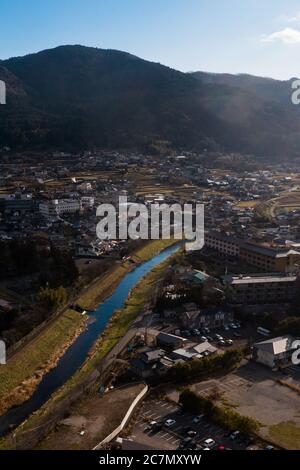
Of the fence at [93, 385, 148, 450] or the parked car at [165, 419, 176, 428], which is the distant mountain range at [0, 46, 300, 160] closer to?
the fence at [93, 385, 148, 450]

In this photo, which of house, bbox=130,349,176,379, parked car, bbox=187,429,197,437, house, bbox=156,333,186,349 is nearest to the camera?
parked car, bbox=187,429,197,437

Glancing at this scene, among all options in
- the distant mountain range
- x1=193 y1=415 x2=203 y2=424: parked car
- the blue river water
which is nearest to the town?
x1=193 y1=415 x2=203 y2=424: parked car

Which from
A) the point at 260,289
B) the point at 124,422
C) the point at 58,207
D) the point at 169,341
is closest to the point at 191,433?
the point at 124,422

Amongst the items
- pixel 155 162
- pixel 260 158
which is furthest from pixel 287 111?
pixel 155 162

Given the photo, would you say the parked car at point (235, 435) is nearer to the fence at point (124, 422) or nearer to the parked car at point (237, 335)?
the fence at point (124, 422)

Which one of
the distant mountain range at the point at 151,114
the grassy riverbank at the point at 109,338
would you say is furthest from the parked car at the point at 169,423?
the distant mountain range at the point at 151,114

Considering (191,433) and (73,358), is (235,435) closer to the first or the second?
(191,433)
